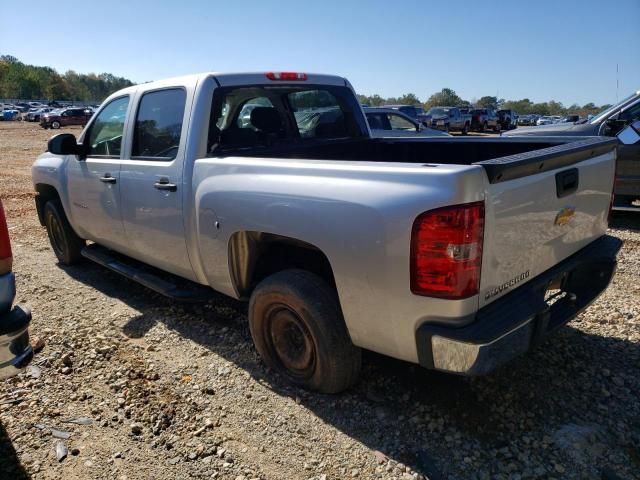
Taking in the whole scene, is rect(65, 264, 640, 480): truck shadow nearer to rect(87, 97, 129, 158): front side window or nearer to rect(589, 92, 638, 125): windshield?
rect(87, 97, 129, 158): front side window

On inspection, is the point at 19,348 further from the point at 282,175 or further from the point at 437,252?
the point at 437,252

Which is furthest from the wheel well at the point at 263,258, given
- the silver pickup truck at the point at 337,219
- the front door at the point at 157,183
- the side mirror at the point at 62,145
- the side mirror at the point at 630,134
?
the side mirror at the point at 630,134

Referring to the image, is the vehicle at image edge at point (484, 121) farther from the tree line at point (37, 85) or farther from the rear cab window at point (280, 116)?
the tree line at point (37, 85)

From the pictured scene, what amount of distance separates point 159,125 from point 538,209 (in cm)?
280

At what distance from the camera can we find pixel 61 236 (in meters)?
5.52

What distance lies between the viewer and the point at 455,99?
9838cm

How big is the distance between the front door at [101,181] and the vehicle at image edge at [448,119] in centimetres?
2838

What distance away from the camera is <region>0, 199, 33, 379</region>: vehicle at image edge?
8.08 feet

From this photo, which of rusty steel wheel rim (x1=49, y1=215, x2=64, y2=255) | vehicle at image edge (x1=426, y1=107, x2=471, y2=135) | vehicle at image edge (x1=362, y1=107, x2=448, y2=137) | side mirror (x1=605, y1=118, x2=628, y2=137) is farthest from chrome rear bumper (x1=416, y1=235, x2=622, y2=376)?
vehicle at image edge (x1=426, y1=107, x2=471, y2=135)

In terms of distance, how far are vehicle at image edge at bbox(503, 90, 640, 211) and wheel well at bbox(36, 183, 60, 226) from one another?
265 inches

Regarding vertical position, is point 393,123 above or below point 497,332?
above

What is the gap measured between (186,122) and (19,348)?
5.86ft

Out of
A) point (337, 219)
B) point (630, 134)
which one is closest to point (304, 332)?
point (337, 219)

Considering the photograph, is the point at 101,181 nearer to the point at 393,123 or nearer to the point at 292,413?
the point at 292,413
